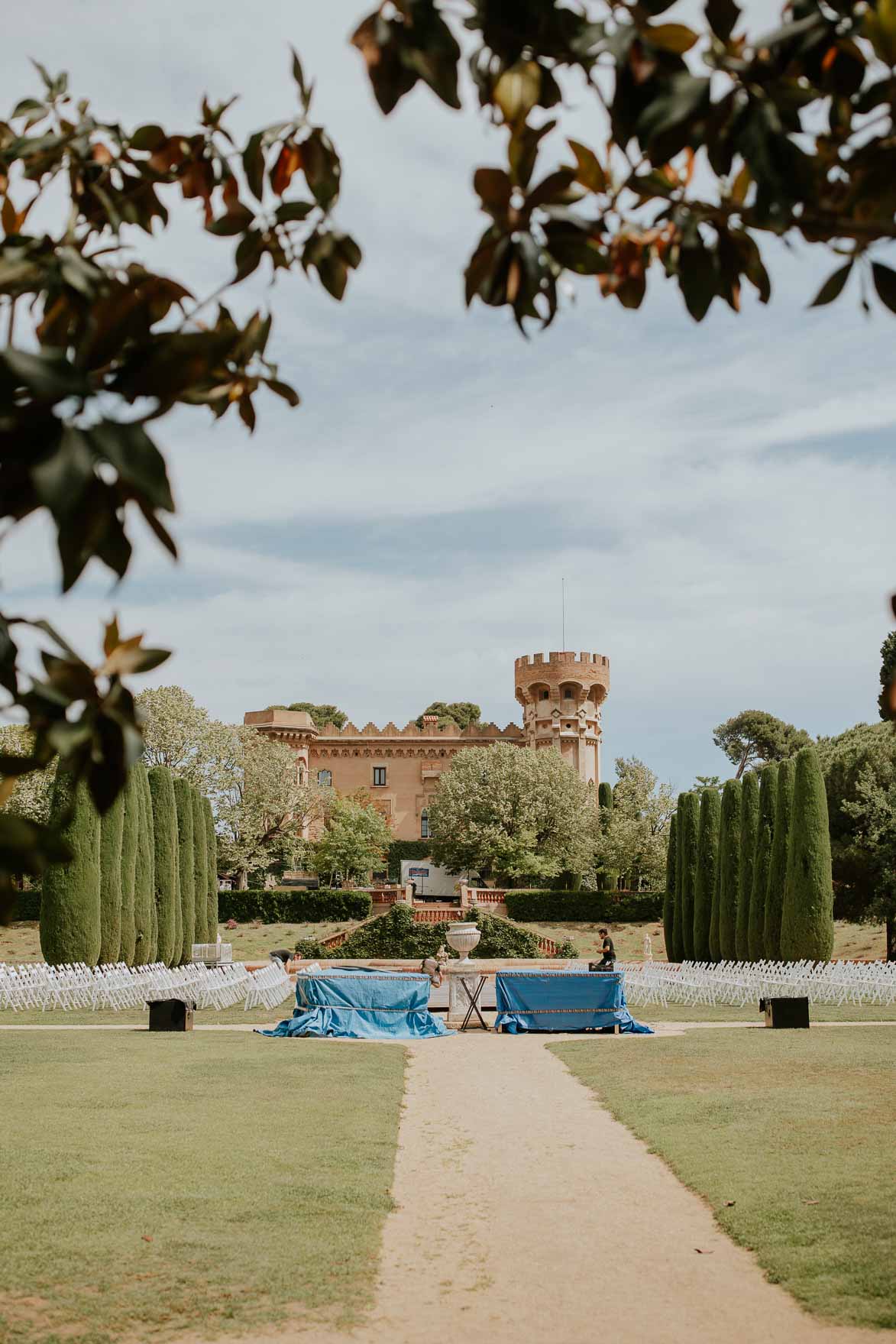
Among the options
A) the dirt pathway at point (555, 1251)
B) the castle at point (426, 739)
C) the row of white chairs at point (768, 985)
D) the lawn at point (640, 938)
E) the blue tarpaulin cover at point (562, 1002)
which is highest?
the castle at point (426, 739)

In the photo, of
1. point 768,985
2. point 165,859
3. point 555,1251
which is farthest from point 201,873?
point 555,1251

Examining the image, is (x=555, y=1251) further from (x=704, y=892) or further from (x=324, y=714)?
(x=324, y=714)

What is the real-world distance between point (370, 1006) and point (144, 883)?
10.4 meters

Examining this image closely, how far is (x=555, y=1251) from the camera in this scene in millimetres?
6438

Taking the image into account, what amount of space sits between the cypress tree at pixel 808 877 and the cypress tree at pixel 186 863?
45.9 ft

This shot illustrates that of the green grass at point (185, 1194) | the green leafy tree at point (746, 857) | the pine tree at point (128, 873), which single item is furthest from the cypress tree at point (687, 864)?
the green grass at point (185, 1194)

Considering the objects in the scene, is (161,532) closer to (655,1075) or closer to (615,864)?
(655,1075)

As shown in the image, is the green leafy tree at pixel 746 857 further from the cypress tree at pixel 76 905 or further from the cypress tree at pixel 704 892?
the cypress tree at pixel 76 905

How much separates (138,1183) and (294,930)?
36.4m

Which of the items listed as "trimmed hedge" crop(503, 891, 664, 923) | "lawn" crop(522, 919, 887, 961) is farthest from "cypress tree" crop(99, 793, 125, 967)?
"trimmed hedge" crop(503, 891, 664, 923)

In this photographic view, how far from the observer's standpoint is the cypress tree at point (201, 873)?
32188mm

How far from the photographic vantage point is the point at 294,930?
1708 inches

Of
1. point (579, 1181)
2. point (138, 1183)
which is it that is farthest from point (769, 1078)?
point (138, 1183)

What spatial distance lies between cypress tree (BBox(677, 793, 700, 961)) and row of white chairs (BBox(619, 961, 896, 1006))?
7776mm
